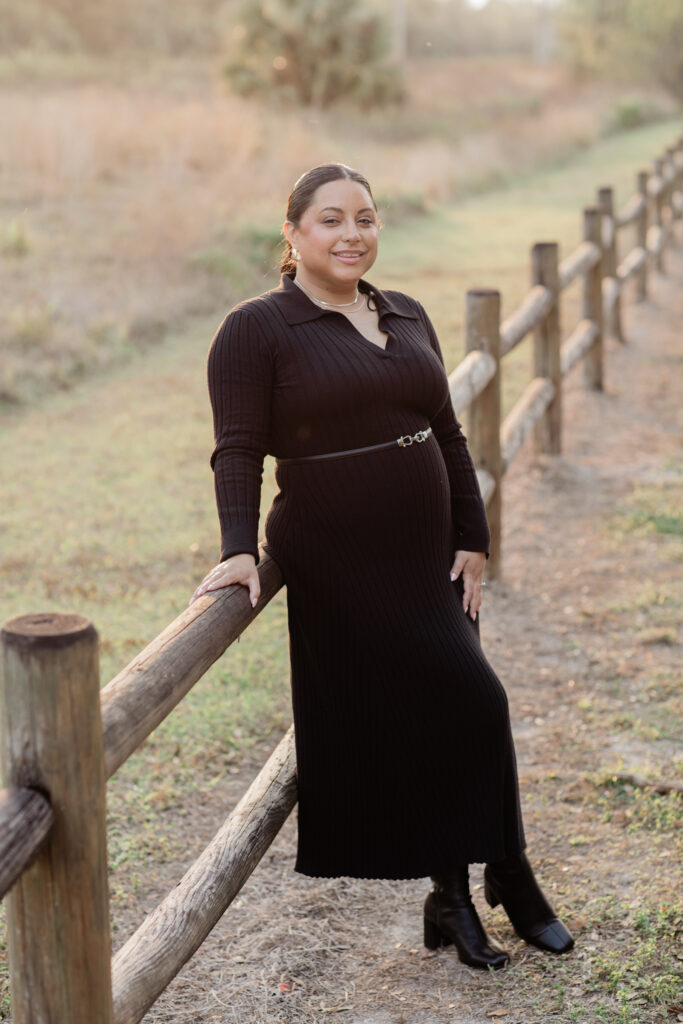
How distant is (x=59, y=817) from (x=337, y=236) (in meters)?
1.43

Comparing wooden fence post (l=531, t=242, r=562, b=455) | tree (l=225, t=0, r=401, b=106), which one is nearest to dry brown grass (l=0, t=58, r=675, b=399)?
tree (l=225, t=0, r=401, b=106)

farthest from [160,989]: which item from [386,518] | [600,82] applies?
[600,82]

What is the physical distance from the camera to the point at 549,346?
6336 mm

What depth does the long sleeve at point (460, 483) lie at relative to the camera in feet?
9.10

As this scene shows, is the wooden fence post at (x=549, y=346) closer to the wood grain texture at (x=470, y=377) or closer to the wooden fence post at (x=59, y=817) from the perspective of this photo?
the wood grain texture at (x=470, y=377)

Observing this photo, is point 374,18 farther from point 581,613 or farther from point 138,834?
point 138,834

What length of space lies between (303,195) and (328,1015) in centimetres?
180

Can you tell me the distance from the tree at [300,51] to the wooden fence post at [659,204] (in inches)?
473

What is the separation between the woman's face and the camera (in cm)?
254

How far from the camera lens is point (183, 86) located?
23953mm

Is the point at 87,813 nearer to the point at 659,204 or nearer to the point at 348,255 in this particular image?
the point at 348,255

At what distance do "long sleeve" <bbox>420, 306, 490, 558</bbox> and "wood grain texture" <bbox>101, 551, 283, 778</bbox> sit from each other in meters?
0.55

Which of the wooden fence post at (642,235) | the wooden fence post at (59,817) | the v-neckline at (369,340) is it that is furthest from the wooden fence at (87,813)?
the wooden fence post at (642,235)

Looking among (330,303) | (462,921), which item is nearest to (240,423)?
(330,303)
